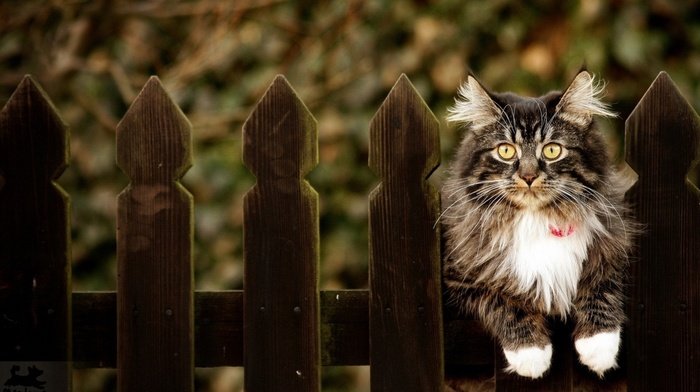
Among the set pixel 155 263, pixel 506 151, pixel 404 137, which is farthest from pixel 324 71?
pixel 155 263

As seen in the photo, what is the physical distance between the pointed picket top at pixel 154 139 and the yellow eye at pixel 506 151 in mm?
914

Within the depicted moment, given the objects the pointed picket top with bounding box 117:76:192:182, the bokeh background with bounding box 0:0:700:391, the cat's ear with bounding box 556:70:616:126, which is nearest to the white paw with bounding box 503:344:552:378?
the cat's ear with bounding box 556:70:616:126

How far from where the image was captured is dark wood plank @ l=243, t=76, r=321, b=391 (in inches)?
91.5

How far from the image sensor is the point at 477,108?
2662 mm

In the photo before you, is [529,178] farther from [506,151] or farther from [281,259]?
[281,259]

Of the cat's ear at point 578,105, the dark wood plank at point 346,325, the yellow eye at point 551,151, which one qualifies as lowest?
the dark wood plank at point 346,325

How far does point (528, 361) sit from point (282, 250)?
2.42ft

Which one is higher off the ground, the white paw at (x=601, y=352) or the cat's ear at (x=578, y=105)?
the cat's ear at (x=578, y=105)

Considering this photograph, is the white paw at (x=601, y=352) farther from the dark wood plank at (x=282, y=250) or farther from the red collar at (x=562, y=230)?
the dark wood plank at (x=282, y=250)

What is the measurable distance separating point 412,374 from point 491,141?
2.46ft

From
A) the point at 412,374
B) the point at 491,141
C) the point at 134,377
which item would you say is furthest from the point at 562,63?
the point at 134,377

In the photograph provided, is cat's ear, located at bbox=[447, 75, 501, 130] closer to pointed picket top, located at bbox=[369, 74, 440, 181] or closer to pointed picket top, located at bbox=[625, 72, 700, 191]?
pointed picket top, located at bbox=[369, 74, 440, 181]

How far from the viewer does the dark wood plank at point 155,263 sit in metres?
2.33
